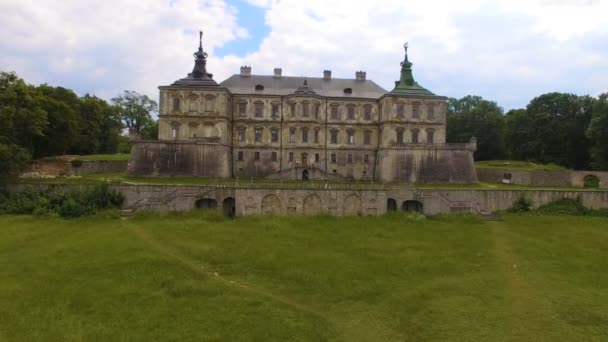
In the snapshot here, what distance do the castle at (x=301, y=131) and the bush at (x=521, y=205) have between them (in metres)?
8.04

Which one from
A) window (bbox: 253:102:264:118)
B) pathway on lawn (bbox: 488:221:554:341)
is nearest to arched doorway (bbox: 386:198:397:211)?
pathway on lawn (bbox: 488:221:554:341)

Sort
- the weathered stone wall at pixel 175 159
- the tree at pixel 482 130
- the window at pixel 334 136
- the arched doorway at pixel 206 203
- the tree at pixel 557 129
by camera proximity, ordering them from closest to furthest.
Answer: the arched doorway at pixel 206 203, the weathered stone wall at pixel 175 159, the window at pixel 334 136, the tree at pixel 557 129, the tree at pixel 482 130

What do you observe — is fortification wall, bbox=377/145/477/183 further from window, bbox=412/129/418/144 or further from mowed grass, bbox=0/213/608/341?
mowed grass, bbox=0/213/608/341

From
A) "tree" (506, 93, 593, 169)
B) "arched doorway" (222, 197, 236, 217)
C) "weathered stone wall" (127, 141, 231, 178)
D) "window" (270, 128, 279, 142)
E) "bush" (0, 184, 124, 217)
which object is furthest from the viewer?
"tree" (506, 93, 593, 169)

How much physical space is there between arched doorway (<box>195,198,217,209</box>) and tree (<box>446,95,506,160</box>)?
144 feet

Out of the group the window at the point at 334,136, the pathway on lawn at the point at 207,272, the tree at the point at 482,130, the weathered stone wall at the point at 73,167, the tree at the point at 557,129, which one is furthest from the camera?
the tree at the point at 482,130

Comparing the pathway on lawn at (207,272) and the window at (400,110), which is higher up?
the window at (400,110)

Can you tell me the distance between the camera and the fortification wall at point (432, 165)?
1688 inches

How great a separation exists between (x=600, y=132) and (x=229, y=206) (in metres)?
40.8

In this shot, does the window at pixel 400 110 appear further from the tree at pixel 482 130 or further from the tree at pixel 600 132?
the tree at pixel 482 130

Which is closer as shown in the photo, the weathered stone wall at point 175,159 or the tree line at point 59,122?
the tree line at point 59,122

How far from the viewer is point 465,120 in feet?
210

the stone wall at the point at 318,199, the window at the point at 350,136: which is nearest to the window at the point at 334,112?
the window at the point at 350,136

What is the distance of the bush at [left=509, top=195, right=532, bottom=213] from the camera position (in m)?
34.6
